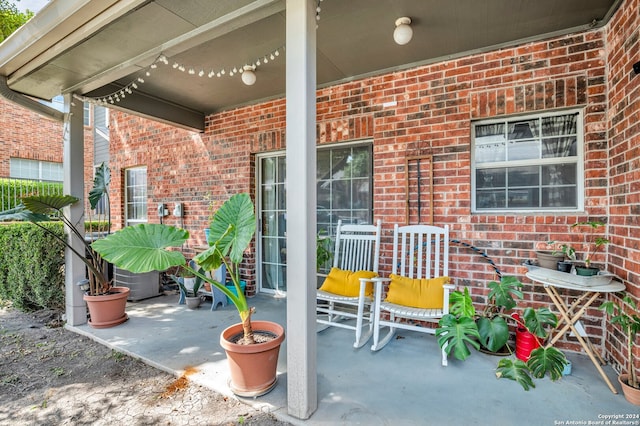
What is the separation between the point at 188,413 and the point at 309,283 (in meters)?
1.09

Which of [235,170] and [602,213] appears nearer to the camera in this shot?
[602,213]

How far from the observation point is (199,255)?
6.09ft

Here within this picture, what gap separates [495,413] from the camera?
1802 mm

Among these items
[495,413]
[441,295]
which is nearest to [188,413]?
[495,413]

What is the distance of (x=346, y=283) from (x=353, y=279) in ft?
0.26

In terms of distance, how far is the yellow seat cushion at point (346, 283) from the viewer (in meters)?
2.91

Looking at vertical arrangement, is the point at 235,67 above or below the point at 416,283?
above

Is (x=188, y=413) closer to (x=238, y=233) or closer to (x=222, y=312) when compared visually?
(x=238, y=233)

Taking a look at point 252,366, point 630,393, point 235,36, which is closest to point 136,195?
point 235,36

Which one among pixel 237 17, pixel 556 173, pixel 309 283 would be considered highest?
pixel 237 17

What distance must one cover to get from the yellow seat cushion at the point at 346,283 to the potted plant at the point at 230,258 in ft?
2.86

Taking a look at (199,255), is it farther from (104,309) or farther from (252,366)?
(104,309)

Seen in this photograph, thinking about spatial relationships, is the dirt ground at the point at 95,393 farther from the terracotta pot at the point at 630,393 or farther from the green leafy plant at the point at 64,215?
the terracotta pot at the point at 630,393

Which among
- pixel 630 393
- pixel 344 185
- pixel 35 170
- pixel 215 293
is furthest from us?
pixel 35 170
